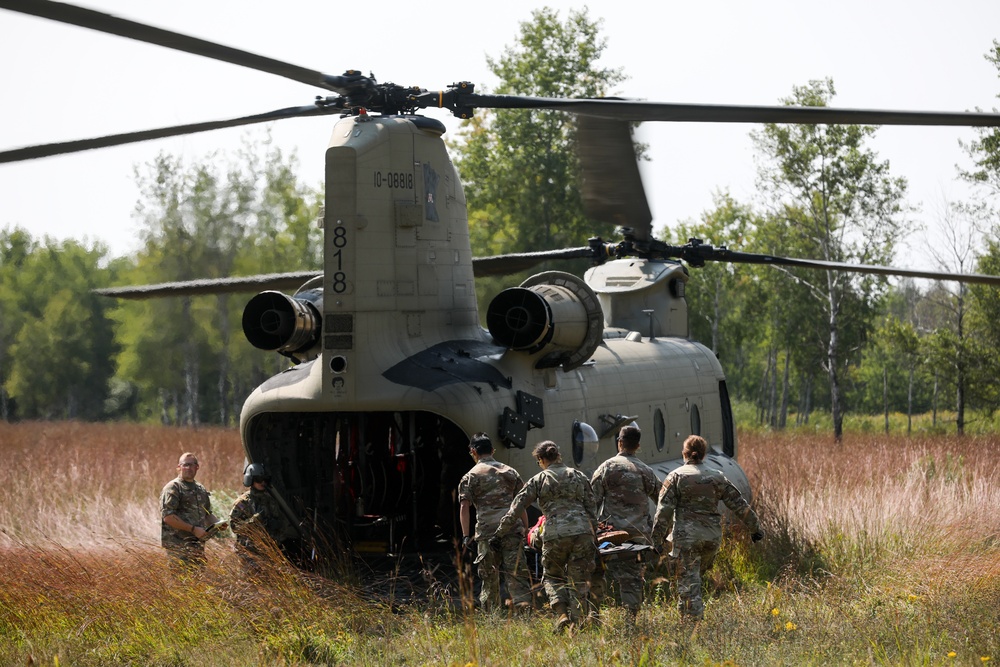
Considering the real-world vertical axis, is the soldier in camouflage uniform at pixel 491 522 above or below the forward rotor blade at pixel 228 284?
below

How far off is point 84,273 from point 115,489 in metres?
38.0

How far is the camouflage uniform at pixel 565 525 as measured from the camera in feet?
29.0

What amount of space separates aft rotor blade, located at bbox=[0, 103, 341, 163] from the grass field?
3.49m

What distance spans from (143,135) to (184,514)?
12.2 feet

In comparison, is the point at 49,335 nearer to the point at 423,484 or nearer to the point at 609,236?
the point at 609,236

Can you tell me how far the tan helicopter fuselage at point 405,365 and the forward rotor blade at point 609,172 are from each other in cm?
106

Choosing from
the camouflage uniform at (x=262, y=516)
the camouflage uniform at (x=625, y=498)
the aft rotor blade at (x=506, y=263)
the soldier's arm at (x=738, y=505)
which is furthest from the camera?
the aft rotor blade at (x=506, y=263)

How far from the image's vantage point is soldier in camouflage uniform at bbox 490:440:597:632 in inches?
348

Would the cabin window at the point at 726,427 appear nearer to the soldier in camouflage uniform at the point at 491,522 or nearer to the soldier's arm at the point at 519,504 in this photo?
the soldier in camouflage uniform at the point at 491,522

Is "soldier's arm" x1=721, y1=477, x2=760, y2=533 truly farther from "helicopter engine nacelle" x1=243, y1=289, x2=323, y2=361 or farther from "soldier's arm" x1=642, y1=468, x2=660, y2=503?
"helicopter engine nacelle" x1=243, y1=289, x2=323, y2=361

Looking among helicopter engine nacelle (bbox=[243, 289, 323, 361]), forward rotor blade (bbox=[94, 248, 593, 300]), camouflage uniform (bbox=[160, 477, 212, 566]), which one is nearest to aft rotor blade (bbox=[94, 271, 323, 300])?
forward rotor blade (bbox=[94, 248, 593, 300])

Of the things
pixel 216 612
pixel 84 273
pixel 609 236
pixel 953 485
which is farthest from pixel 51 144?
pixel 84 273

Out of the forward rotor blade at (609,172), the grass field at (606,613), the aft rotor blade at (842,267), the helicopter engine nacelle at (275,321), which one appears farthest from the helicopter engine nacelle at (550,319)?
the aft rotor blade at (842,267)

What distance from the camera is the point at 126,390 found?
53.4m
